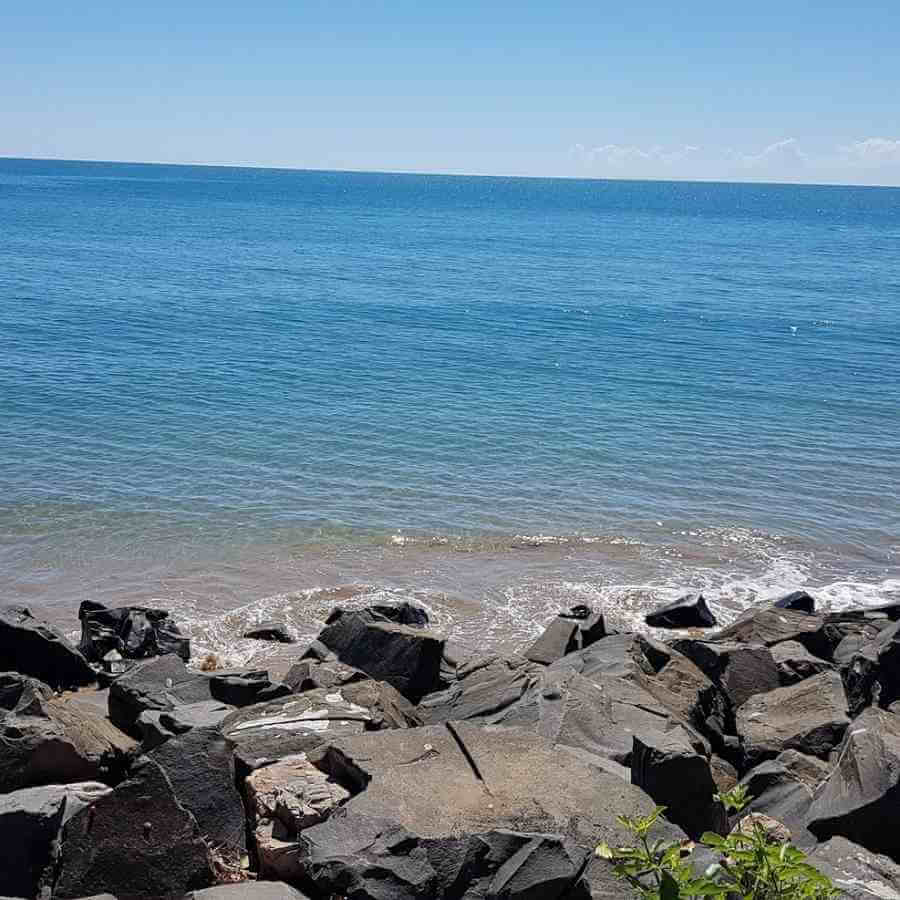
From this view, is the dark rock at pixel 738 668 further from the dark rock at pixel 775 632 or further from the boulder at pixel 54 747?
the boulder at pixel 54 747

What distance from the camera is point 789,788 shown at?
323 inches

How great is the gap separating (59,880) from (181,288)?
146 ft

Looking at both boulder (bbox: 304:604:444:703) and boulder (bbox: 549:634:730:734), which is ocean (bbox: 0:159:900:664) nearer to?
boulder (bbox: 304:604:444:703)

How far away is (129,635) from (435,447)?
11652 millimetres

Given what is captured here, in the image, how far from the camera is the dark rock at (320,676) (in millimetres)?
10539

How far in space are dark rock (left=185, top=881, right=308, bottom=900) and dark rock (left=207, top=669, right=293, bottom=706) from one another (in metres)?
3.68

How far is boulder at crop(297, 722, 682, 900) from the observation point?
6.38m

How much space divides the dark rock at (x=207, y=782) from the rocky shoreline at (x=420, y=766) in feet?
0.05

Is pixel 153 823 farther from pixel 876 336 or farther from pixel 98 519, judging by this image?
pixel 876 336

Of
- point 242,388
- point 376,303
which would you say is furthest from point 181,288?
point 242,388

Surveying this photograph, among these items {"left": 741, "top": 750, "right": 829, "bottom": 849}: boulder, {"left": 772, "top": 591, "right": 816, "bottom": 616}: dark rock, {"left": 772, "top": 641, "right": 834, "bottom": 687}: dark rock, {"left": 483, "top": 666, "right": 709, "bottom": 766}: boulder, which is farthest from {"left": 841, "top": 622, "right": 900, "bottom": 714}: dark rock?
{"left": 772, "top": 591, "right": 816, "bottom": 616}: dark rock

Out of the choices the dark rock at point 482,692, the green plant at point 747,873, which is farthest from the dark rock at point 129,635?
the green plant at point 747,873

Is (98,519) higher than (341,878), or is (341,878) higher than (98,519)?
(341,878)

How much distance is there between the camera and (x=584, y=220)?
129 meters
